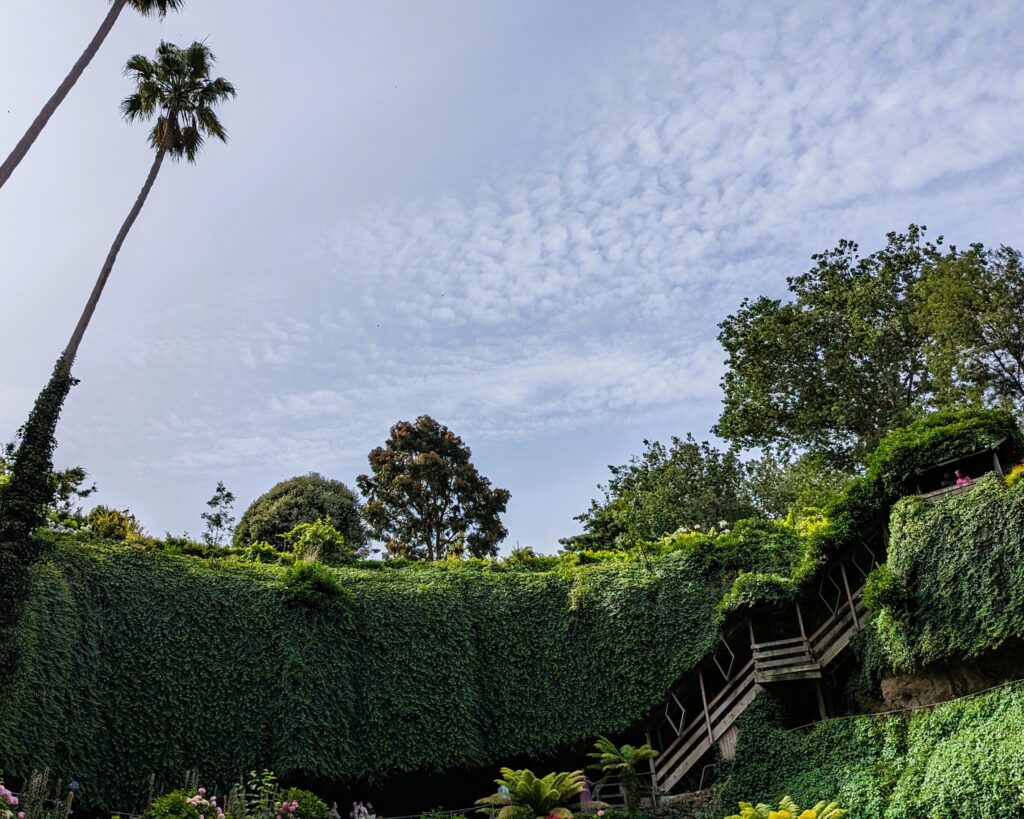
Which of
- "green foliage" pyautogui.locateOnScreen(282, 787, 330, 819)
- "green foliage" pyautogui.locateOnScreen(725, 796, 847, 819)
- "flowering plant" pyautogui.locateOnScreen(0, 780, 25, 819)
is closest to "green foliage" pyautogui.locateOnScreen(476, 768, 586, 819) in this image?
"green foliage" pyautogui.locateOnScreen(282, 787, 330, 819)

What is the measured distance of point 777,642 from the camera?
14.5 meters

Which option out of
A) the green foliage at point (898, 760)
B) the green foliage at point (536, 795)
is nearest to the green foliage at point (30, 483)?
the green foliage at point (536, 795)

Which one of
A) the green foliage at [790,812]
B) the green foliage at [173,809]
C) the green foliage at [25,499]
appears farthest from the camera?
the green foliage at [25,499]

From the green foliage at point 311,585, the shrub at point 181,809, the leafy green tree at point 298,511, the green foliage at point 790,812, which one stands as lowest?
the green foliage at point 790,812

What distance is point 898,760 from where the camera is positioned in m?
11.5

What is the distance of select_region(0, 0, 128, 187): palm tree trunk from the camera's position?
1255 cm

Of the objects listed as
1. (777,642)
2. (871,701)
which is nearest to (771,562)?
(777,642)

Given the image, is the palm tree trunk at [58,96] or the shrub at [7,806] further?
the palm tree trunk at [58,96]

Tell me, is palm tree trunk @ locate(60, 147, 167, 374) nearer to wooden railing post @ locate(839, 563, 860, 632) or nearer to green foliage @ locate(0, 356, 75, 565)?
green foliage @ locate(0, 356, 75, 565)

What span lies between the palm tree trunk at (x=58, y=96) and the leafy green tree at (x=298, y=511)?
16304 mm

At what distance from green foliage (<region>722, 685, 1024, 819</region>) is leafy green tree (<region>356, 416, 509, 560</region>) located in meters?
19.7

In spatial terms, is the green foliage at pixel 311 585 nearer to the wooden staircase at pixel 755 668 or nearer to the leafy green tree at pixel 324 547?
the leafy green tree at pixel 324 547

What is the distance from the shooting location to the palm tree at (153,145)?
12.9 meters

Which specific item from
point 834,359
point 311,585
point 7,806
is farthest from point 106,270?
point 834,359
